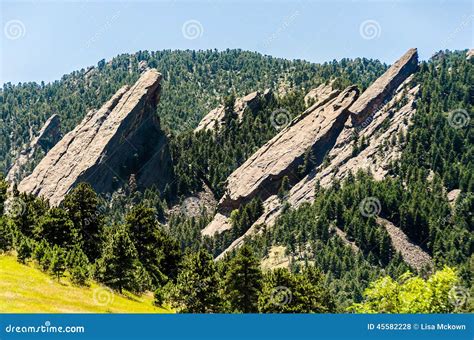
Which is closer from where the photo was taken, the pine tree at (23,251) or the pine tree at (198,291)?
the pine tree at (23,251)

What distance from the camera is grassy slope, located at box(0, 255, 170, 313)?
145ft

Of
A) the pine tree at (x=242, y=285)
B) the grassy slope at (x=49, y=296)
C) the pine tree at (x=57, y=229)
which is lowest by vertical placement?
the grassy slope at (x=49, y=296)

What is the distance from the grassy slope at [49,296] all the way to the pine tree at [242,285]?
1033 cm

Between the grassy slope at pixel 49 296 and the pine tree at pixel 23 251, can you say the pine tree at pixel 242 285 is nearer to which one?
the grassy slope at pixel 49 296

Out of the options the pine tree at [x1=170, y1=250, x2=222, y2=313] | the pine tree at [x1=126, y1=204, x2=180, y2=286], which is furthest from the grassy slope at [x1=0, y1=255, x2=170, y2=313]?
the pine tree at [x1=126, y1=204, x2=180, y2=286]

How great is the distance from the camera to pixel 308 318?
2812 centimetres

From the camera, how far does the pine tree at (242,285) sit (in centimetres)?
7412

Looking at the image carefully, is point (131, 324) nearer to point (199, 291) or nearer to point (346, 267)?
point (199, 291)

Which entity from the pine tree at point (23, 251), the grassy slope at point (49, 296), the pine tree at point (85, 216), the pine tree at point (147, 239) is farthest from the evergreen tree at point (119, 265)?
the pine tree at point (147, 239)

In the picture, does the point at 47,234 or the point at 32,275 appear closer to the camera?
the point at 32,275

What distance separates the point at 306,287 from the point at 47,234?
34.9 meters

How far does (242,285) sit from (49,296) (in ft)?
95.5

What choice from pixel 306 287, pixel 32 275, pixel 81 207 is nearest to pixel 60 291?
pixel 32 275

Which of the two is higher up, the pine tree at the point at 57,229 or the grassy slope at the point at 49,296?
the pine tree at the point at 57,229
